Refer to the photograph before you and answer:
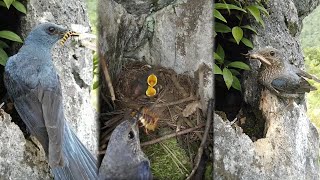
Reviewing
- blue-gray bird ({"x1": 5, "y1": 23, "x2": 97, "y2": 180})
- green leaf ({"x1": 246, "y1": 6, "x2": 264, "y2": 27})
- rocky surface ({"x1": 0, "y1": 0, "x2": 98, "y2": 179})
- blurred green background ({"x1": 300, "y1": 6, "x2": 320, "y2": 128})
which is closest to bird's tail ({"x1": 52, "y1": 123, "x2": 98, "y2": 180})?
blue-gray bird ({"x1": 5, "y1": 23, "x2": 97, "y2": 180})

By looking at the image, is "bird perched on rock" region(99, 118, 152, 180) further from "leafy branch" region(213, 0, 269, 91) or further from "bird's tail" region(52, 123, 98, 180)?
"leafy branch" region(213, 0, 269, 91)

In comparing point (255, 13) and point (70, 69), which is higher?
point (255, 13)

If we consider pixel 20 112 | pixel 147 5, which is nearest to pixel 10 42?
pixel 20 112

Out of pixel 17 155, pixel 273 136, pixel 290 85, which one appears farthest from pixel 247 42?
pixel 17 155

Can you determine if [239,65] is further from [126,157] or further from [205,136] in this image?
[126,157]

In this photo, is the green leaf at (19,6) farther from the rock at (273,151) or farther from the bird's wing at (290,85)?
the bird's wing at (290,85)

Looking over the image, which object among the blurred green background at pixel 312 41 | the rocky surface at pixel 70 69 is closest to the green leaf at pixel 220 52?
the rocky surface at pixel 70 69
